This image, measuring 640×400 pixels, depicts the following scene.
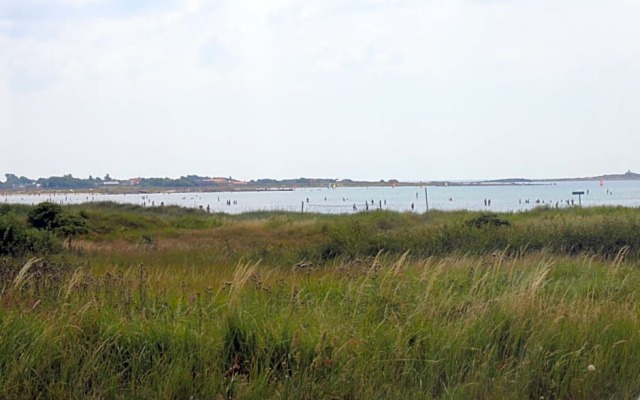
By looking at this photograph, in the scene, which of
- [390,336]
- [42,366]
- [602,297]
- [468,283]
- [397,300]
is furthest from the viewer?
[468,283]

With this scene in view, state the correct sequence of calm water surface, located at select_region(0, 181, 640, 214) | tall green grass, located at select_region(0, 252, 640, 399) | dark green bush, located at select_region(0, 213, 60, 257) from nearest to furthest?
1. tall green grass, located at select_region(0, 252, 640, 399)
2. dark green bush, located at select_region(0, 213, 60, 257)
3. calm water surface, located at select_region(0, 181, 640, 214)

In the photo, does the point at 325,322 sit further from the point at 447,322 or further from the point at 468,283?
the point at 468,283

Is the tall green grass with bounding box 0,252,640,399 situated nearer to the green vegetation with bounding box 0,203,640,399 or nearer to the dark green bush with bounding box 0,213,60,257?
the green vegetation with bounding box 0,203,640,399

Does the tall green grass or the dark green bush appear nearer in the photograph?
the tall green grass

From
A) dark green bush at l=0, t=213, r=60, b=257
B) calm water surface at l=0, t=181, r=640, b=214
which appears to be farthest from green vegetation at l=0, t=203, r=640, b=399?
calm water surface at l=0, t=181, r=640, b=214

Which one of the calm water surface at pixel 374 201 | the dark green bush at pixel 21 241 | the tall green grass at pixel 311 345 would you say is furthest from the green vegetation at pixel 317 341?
the calm water surface at pixel 374 201

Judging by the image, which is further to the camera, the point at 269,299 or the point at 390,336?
the point at 269,299

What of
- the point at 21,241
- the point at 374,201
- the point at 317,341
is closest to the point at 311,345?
the point at 317,341

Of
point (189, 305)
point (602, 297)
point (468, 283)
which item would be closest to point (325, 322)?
point (189, 305)

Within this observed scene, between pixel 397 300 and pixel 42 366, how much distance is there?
3.36m

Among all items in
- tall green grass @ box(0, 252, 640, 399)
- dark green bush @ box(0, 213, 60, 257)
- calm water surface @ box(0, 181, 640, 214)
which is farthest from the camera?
calm water surface @ box(0, 181, 640, 214)

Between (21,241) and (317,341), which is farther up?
(21,241)

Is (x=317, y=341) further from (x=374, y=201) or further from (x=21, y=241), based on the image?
(x=374, y=201)

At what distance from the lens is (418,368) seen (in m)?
5.24
